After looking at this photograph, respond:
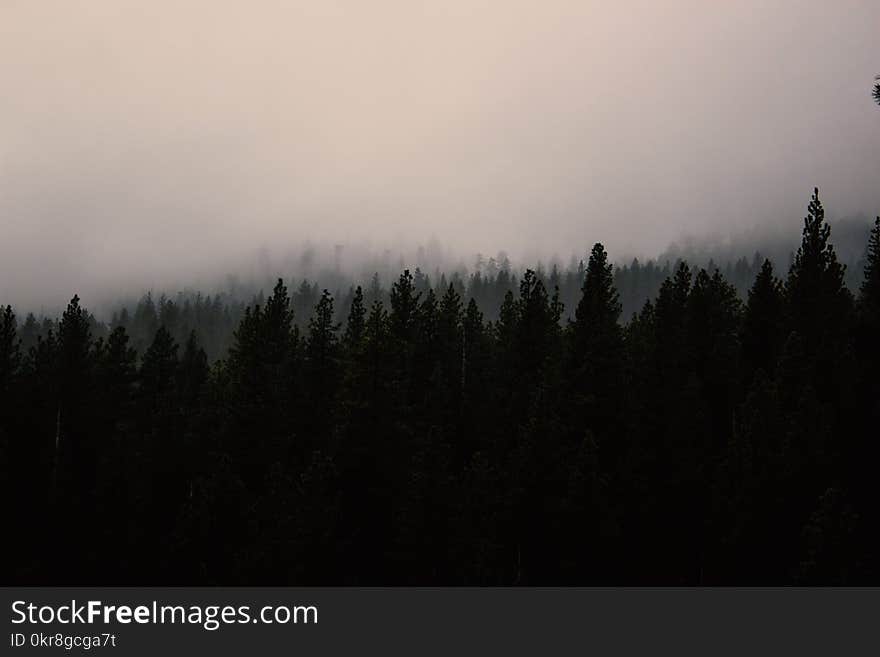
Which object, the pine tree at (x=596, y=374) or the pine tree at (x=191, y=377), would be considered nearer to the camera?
the pine tree at (x=596, y=374)

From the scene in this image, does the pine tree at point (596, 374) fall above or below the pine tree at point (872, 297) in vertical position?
below

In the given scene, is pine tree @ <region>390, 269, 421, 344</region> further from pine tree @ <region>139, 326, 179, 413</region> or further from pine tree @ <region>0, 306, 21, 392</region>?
pine tree @ <region>0, 306, 21, 392</region>

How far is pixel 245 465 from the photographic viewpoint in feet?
132

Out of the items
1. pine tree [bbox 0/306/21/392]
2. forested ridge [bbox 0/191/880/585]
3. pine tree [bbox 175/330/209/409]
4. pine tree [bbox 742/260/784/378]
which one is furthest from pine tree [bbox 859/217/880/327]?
pine tree [bbox 175/330/209/409]

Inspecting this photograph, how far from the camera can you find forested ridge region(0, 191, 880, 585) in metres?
27.7

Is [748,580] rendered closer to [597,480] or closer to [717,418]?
[597,480]

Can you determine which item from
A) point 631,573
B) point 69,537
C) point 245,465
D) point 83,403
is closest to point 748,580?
point 631,573

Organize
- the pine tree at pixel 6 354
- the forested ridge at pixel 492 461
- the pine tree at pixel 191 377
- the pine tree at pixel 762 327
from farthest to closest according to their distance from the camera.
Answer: the pine tree at pixel 191 377, the pine tree at pixel 762 327, the pine tree at pixel 6 354, the forested ridge at pixel 492 461

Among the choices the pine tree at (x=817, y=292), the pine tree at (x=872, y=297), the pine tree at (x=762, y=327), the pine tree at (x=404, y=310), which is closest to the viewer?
the pine tree at (x=872, y=297)

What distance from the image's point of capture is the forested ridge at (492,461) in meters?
Answer: 27.7

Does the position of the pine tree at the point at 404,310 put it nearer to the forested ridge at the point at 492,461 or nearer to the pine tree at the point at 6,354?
the forested ridge at the point at 492,461

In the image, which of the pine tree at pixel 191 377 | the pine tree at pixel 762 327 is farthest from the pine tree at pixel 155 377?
the pine tree at pixel 762 327

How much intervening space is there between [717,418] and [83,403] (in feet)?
133

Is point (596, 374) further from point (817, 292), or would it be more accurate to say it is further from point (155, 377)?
point (155, 377)
